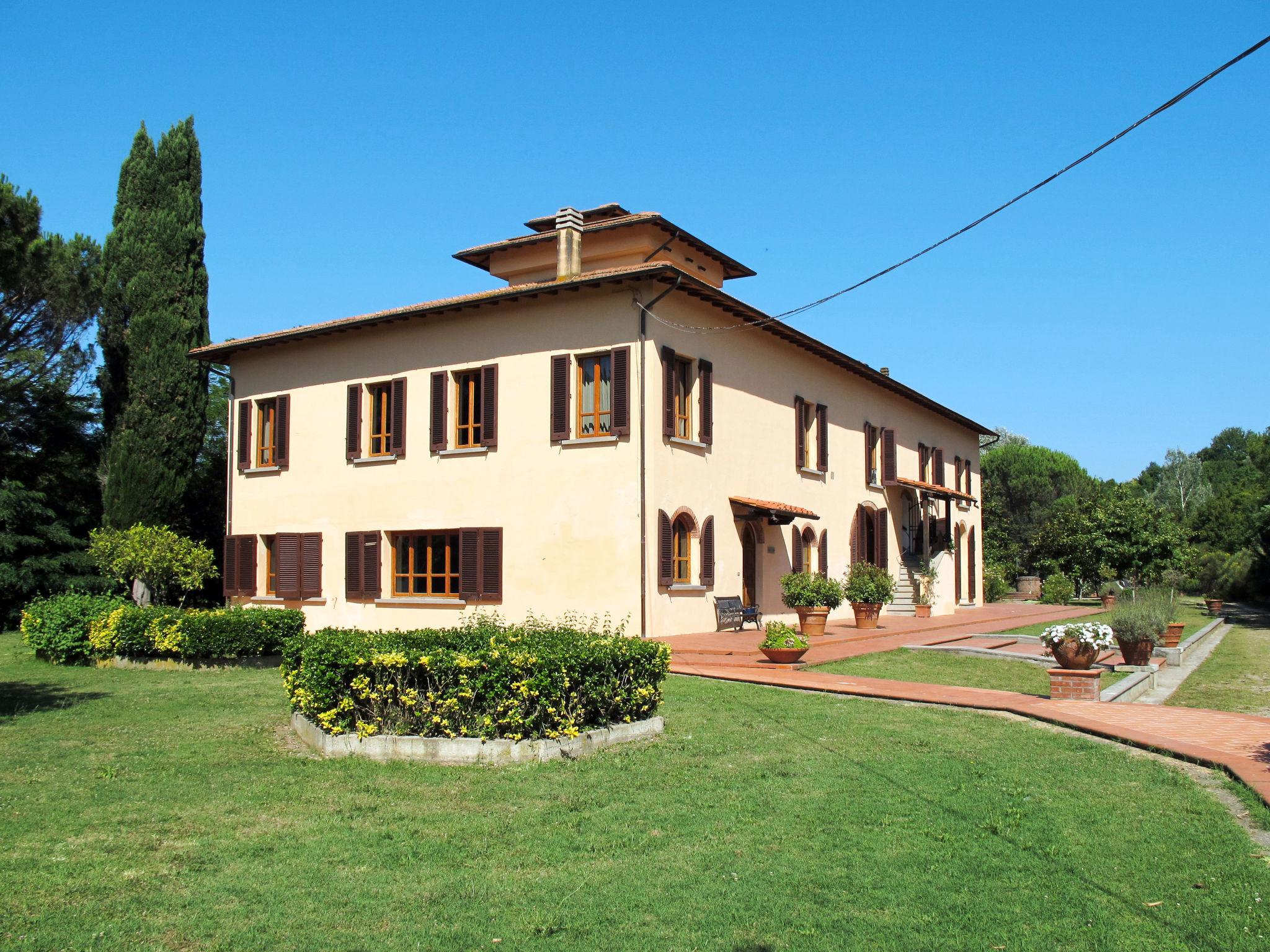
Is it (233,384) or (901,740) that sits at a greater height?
(233,384)

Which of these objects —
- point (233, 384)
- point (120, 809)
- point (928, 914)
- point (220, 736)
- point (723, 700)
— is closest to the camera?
point (928, 914)

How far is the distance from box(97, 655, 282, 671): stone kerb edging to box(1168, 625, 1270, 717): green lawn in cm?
1352

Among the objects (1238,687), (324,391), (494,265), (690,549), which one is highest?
(494,265)

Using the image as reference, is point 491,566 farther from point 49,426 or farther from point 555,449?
point 49,426

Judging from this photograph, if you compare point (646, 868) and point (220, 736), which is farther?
point (220, 736)

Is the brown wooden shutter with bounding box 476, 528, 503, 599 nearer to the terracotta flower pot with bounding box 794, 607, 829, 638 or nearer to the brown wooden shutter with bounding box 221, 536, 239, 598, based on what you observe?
the terracotta flower pot with bounding box 794, 607, 829, 638

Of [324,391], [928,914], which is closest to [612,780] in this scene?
[928,914]

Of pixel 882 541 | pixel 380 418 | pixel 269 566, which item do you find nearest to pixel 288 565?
pixel 269 566

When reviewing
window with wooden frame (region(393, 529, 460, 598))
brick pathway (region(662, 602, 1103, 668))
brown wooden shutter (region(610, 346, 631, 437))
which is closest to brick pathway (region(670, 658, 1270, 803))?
brick pathway (region(662, 602, 1103, 668))

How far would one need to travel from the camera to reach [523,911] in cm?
482

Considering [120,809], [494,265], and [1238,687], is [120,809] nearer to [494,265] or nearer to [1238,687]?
[1238,687]

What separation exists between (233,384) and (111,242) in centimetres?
472

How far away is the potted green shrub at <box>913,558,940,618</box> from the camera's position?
2633 cm

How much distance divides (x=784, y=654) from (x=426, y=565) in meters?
9.29
